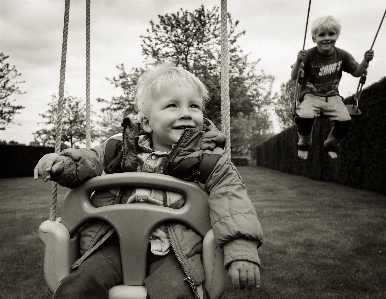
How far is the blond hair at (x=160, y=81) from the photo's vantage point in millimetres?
2141

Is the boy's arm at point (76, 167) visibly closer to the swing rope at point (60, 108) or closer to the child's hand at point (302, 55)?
the swing rope at point (60, 108)

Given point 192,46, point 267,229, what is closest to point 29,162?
point 192,46

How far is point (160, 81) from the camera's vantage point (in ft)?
7.06

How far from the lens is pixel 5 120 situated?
20656 mm

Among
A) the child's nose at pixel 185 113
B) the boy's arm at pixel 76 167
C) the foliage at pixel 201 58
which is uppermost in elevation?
the foliage at pixel 201 58

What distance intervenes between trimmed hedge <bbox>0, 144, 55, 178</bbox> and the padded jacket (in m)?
17.5

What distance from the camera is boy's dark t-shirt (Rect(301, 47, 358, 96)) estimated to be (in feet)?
13.5

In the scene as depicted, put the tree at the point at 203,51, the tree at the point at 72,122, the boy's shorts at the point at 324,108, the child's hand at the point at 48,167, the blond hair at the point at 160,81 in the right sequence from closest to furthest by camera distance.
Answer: the child's hand at the point at 48,167, the blond hair at the point at 160,81, the boy's shorts at the point at 324,108, the tree at the point at 203,51, the tree at the point at 72,122

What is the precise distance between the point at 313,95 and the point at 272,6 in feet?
4.13

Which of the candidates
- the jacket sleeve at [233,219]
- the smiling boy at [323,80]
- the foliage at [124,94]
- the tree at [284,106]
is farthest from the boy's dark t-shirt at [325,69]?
the tree at [284,106]

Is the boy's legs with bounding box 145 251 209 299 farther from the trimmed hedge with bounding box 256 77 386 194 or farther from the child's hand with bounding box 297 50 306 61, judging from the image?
the trimmed hedge with bounding box 256 77 386 194

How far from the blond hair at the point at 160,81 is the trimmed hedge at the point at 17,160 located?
57.1 ft

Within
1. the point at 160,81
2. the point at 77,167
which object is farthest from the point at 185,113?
the point at 77,167

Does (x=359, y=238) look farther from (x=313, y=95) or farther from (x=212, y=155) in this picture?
(x=212, y=155)
